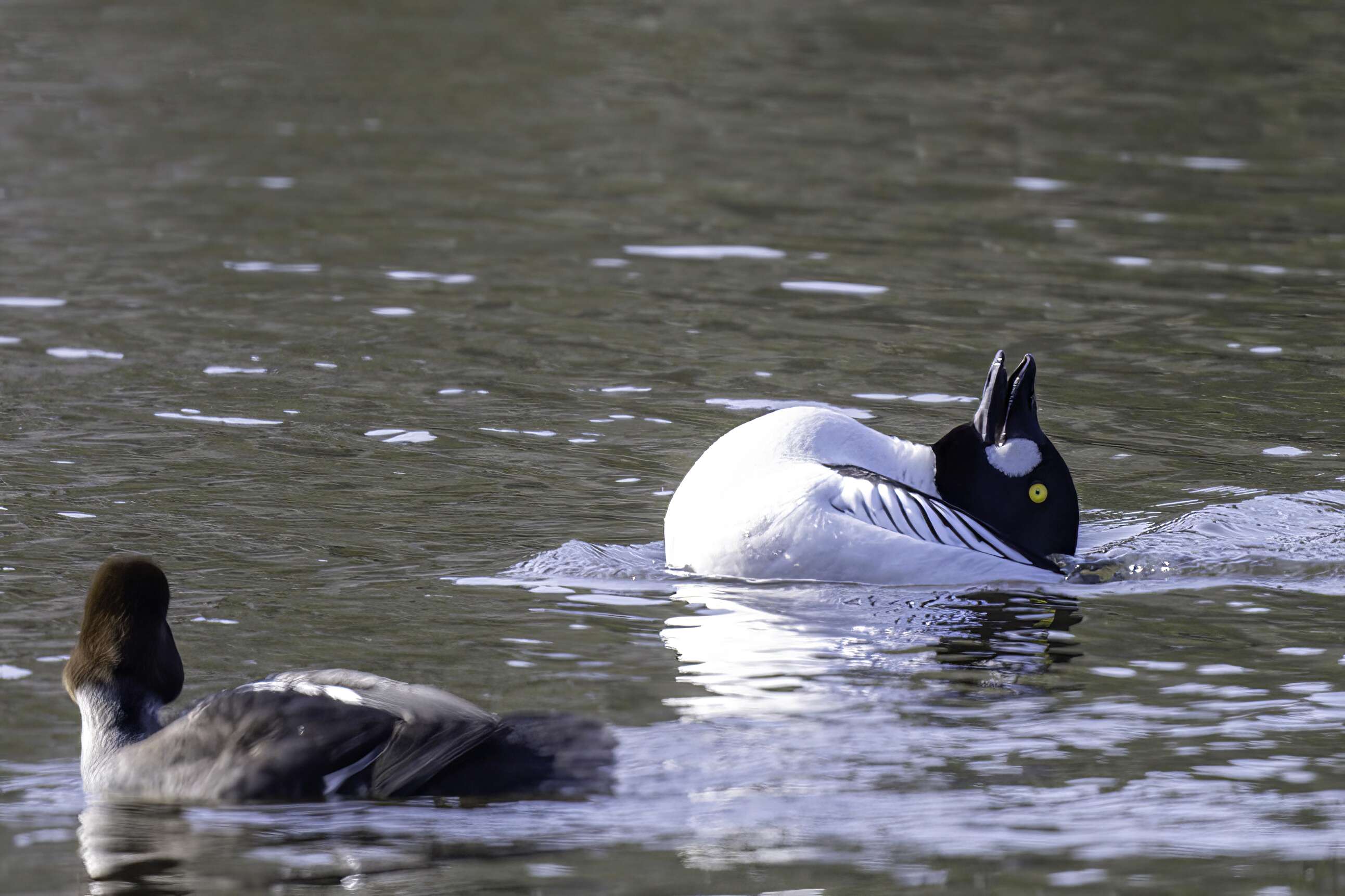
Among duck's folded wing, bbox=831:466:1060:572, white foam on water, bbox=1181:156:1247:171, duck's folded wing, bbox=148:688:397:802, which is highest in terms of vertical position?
white foam on water, bbox=1181:156:1247:171

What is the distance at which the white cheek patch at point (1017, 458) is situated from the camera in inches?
294

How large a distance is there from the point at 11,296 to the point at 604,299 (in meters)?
3.79

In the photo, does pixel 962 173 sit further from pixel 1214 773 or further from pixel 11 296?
pixel 1214 773

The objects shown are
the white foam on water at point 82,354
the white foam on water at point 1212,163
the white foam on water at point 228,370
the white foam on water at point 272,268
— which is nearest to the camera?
the white foam on water at point 228,370

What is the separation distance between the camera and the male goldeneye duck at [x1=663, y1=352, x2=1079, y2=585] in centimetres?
719

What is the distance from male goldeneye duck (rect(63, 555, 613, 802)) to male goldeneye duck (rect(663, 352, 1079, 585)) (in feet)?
6.49

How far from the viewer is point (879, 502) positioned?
284 inches

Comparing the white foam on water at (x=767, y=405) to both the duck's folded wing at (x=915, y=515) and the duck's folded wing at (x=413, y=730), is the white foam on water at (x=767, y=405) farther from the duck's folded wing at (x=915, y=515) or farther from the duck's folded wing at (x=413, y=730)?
the duck's folded wing at (x=413, y=730)

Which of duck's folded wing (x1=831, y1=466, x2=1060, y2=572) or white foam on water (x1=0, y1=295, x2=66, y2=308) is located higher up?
white foam on water (x1=0, y1=295, x2=66, y2=308)

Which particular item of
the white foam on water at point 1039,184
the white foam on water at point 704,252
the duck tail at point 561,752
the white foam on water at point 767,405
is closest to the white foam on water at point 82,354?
the white foam on water at point 767,405

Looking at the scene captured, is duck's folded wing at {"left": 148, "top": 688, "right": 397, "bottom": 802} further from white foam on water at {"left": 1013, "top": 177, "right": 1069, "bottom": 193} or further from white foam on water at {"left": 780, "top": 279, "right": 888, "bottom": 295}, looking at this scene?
white foam on water at {"left": 1013, "top": 177, "right": 1069, "bottom": 193}

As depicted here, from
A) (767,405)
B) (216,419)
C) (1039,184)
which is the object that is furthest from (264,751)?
(1039,184)

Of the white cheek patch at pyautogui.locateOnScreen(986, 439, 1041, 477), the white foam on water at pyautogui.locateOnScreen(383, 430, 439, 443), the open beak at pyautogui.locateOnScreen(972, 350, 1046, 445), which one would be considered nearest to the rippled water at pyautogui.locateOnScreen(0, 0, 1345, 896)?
the white foam on water at pyautogui.locateOnScreen(383, 430, 439, 443)

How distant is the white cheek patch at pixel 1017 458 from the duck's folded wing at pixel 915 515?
0.24m
